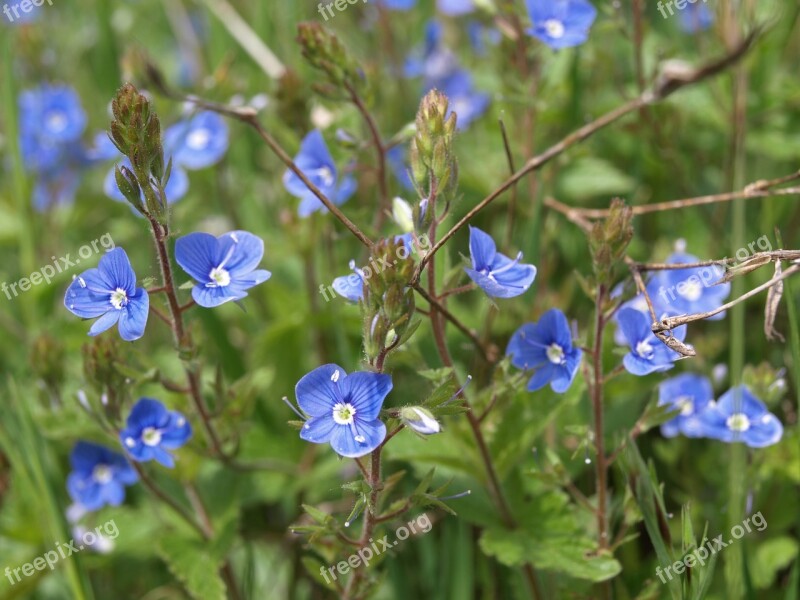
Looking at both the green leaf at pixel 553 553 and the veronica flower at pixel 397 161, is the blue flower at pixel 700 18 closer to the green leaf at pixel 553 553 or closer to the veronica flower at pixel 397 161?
the veronica flower at pixel 397 161

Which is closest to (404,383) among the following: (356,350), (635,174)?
(356,350)

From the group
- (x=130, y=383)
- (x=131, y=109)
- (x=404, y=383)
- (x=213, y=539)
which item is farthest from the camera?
(x=404, y=383)

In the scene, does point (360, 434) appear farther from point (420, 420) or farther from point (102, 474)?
point (102, 474)

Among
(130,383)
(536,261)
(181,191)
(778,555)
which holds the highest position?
(181,191)

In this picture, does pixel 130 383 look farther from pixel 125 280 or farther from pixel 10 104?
pixel 10 104

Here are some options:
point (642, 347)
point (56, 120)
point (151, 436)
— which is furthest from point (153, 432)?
point (56, 120)

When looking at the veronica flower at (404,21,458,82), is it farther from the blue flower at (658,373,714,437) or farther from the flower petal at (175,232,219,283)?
the flower petal at (175,232,219,283)

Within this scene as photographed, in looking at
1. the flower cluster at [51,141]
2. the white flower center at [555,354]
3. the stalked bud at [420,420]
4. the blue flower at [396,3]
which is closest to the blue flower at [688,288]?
the white flower center at [555,354]
